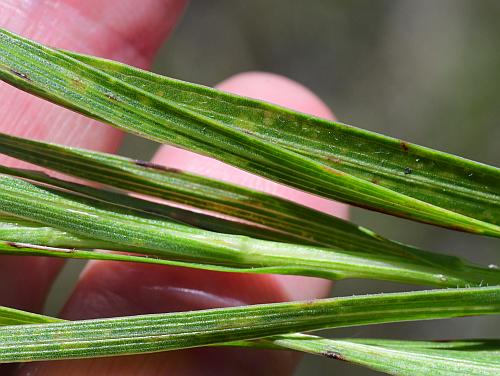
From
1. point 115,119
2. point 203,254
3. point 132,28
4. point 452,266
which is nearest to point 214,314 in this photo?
point 203,254

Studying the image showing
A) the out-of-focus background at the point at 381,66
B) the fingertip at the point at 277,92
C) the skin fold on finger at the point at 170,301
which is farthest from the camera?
the out-of-focus background at the point at 381,66

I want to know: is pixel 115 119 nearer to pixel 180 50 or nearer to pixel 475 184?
pixel 475 184

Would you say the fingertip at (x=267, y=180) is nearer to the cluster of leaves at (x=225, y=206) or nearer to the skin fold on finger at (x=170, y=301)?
the skin fold on finger at (x=170, y=301)

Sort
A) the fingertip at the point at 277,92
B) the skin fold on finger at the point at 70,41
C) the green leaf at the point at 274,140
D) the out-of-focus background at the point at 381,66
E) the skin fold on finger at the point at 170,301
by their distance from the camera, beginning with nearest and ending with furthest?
the green leaf at the point at 274,140, the skin fold on finger at the point at 170,301, the skin fold on finger at the point at 70,41, the fingertip at the point at 277,92, the out-of-focus background at the point at 381,66

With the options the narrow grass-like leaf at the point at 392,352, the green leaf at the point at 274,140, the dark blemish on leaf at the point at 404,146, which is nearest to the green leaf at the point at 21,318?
the narrow grass-like leaf at the point at 392,352

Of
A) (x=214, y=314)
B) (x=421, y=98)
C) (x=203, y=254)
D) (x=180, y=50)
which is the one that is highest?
(x=180, y=50)

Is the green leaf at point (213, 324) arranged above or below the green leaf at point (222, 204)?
below

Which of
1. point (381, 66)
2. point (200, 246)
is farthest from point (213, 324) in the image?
point (381, 66)

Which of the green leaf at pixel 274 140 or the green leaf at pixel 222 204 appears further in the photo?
the green leaf at pixel 222 204
